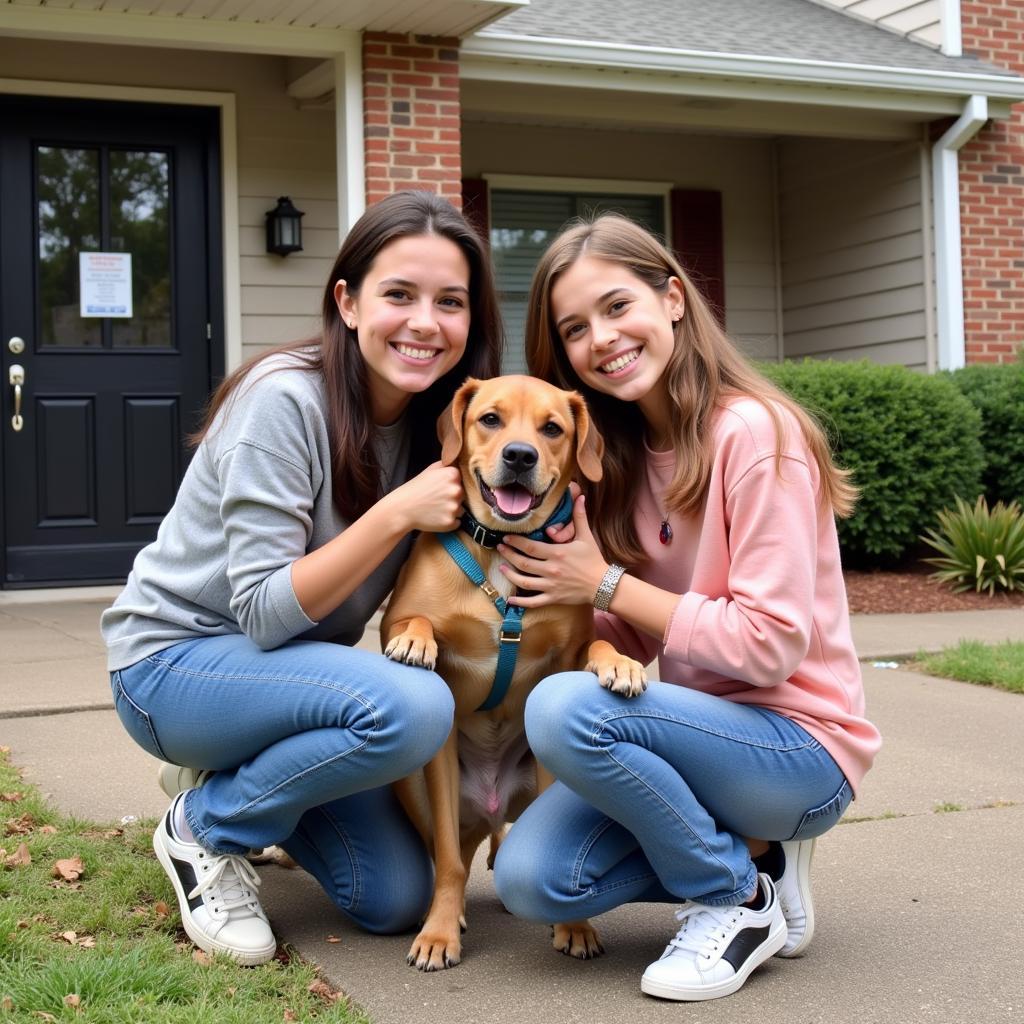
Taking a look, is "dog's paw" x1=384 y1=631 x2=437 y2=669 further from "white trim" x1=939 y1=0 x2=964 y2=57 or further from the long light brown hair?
"white trim" x1=939 y1=0 x2=964 y2=57

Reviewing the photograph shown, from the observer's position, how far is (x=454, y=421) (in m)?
2.97

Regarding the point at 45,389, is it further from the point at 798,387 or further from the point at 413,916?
the point at 413,916

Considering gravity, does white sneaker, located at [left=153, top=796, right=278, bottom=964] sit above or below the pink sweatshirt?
below

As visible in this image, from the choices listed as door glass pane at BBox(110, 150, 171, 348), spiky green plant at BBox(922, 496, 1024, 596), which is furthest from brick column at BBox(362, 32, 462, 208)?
spiky green plant at BBox(922, 496, 1024, 596)

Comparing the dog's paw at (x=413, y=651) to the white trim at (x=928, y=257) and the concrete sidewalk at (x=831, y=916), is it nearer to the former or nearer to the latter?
the concrete sidewalk at (x=831, y=916)

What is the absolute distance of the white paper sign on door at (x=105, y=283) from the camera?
7.95 meters

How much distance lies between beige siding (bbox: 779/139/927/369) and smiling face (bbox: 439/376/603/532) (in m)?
7.63

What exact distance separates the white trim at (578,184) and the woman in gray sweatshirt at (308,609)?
740cm

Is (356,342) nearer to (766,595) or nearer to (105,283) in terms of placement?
(766,595)

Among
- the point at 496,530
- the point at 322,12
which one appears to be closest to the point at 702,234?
the point at 322,12

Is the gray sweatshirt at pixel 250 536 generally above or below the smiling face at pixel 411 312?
below

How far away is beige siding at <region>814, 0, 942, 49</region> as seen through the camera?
1030 centimetres

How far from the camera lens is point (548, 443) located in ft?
9.64

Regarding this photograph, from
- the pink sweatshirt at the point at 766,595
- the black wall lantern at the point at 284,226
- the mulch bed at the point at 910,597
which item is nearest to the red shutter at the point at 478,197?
the black wall lantern at the point at 284,226
